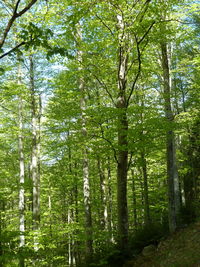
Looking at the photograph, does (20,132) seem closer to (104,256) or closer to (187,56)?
(104,256)

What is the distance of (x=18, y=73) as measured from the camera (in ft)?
42.4

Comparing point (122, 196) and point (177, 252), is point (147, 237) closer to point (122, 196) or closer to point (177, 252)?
point (177, 252)

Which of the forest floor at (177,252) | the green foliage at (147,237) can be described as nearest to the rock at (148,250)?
the forest floor at (177,252)

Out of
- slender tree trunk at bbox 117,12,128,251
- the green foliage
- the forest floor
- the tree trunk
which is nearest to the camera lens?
the forest floor

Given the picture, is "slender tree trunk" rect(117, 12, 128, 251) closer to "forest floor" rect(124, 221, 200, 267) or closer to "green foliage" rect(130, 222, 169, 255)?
"forest floor" rect(124, 221, 200, 267)

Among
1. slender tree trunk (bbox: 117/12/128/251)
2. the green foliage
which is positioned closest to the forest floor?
the green foliage

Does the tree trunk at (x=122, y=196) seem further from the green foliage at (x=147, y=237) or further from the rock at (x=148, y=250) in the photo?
the green foliage at (x=147, y=237)

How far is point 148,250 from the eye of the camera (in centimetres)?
849

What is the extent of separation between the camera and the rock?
832cm

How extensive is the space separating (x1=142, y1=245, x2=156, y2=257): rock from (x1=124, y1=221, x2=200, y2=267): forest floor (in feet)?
0.34

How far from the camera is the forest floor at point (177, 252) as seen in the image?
6645 mm

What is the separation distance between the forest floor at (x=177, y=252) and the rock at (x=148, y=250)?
0.11 meters

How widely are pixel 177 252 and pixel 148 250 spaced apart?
51.1 inches

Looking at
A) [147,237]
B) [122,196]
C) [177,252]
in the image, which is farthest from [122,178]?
[147,237]
